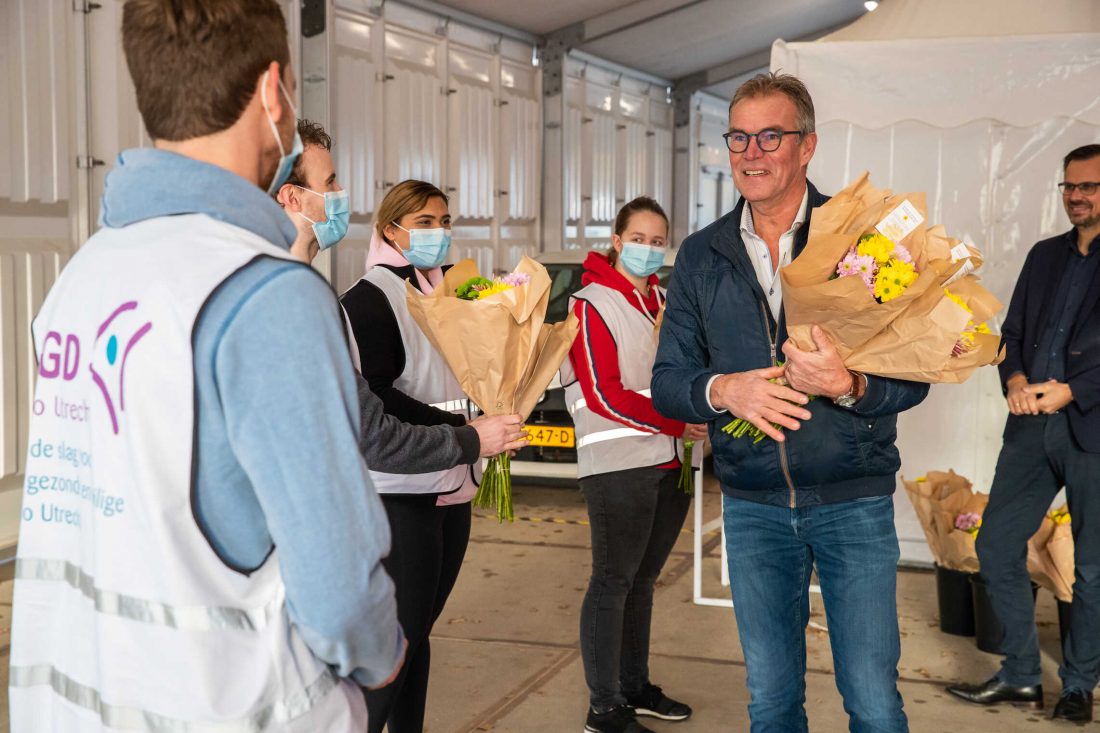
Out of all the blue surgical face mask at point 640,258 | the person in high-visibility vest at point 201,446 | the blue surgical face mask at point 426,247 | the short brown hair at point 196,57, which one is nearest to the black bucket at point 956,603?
the blue surgical face mask at point 640,258

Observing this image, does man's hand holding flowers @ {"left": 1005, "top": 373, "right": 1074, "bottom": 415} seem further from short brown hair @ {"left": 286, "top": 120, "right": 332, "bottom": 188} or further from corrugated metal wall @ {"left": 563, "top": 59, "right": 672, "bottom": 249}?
corrugated metal wall @ {"left": 563, "top": 59, "right": 672, "bottom": 249}

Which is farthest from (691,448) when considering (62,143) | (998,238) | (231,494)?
(62,143)

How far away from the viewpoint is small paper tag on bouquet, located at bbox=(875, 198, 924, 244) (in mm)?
2686

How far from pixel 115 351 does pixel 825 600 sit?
1.99m

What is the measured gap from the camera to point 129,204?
1.43 meters

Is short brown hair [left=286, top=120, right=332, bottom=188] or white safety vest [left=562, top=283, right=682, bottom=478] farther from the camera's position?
white safety vest [left=562, top=283, right=682, bottom=478]

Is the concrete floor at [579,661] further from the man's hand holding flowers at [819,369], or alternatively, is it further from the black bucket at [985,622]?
the man's hand holding flowers at [819,369]

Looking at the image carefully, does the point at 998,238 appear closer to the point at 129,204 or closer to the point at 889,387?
the point at 889,387

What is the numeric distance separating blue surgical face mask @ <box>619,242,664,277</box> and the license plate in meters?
3.14

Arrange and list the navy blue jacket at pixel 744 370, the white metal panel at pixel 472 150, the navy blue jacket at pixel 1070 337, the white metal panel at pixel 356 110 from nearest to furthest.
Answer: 1. the navy blue jacket at pixel 744 370
2. the navy blue jacket at pixel 1070 337
3. the white metal panel at pixel 356 110
4. the white metal panel at pixel 472 150

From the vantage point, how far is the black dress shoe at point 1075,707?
13.3ft

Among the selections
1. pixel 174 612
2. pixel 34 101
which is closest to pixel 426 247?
pixel 174 612

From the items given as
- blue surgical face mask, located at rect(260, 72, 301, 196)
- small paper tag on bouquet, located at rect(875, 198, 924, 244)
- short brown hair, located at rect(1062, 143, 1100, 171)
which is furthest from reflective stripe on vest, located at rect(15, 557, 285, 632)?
short brown hair, located at rect(1062, 143, 1100, 171)

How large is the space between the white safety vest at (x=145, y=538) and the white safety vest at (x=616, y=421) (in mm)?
2445
